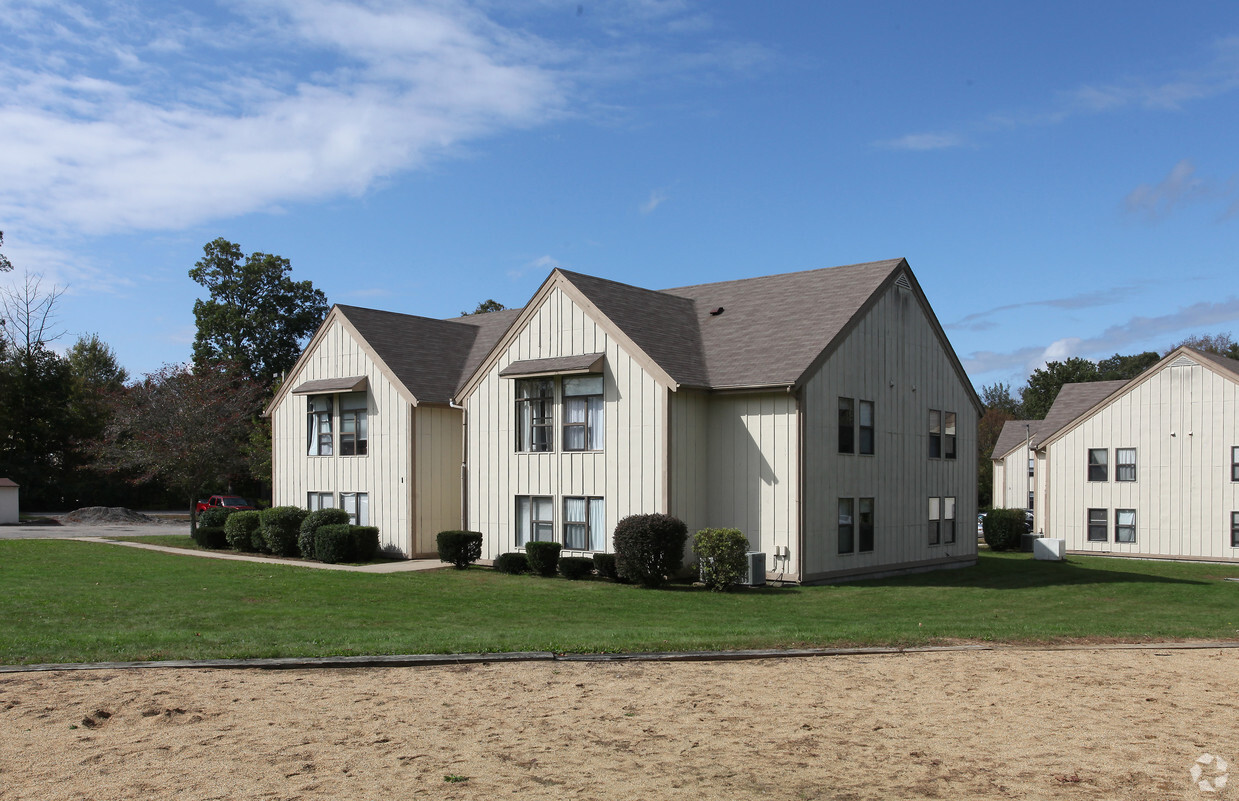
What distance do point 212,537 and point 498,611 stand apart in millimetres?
17282

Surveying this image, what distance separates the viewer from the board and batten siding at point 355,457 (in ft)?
93.2

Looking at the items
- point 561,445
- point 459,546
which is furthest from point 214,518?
point 561,445

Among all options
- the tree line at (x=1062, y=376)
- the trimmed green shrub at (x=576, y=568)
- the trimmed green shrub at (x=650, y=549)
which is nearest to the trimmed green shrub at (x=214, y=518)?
the trimmed green shrub at (x=576, y=568)

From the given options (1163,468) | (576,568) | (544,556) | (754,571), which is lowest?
(576,568)

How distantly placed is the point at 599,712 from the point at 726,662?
3.04 m

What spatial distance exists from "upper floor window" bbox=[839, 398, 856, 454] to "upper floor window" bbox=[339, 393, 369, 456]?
14.0m

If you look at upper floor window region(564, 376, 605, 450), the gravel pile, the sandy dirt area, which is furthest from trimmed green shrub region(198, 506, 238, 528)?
the sandy dirt area

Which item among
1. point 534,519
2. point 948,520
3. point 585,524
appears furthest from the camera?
point 948,520

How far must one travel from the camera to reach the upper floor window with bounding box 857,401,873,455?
25328 mm

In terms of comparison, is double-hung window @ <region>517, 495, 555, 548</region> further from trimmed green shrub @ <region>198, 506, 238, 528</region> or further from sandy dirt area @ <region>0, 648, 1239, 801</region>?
sandy dirt area @ <region>0, 648, 1239, 801</region>

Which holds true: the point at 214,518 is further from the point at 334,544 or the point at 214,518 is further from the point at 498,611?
the point at 498,611

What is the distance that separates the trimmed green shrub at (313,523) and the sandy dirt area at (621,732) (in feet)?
58.8

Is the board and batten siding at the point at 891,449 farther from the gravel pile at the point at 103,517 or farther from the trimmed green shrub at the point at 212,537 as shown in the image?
the gravel pile at the point at 103,517

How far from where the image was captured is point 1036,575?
2806 cm
